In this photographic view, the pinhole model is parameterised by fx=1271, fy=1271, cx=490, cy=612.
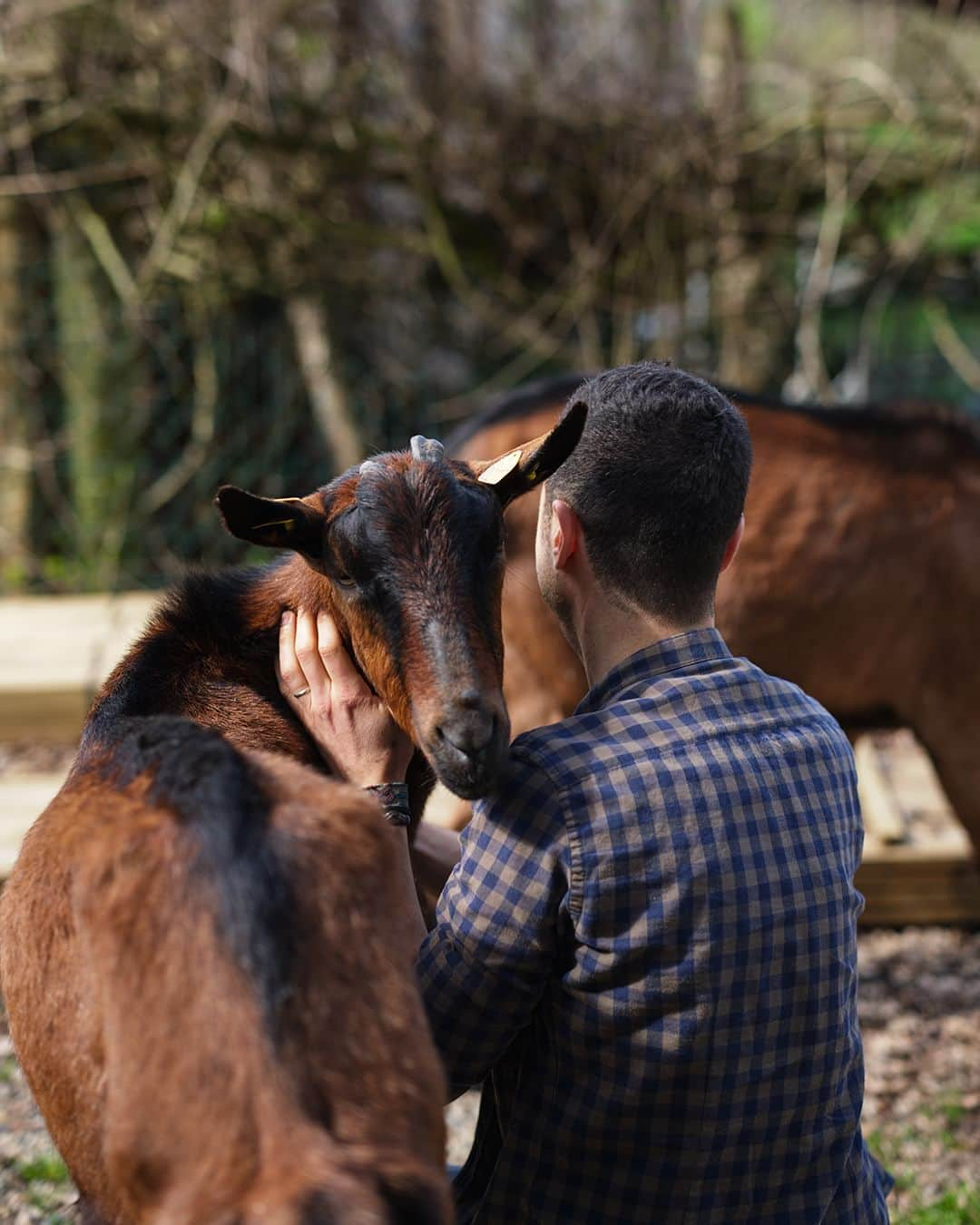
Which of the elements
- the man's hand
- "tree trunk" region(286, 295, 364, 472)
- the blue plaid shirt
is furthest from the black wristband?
"tree trunk" region(286, 295, 364, 472)

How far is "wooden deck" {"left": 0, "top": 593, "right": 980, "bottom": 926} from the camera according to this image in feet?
16.6

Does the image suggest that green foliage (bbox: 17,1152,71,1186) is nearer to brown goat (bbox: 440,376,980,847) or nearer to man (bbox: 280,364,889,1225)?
brown goat (bbox: 440,376,980,847)

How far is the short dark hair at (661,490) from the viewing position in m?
1.95

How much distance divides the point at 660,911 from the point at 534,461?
817 mm

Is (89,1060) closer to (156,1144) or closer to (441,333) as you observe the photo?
(156,1144)

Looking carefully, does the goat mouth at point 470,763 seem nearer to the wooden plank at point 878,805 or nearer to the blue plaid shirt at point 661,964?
the blue plaid shirt at point 661,964

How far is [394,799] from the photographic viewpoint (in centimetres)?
214

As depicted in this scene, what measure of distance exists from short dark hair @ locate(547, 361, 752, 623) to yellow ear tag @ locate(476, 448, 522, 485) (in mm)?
319

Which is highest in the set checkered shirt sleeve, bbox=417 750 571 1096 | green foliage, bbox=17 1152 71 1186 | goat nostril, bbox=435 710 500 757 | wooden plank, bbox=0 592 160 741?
goat nostril, bbox=435 710 500 757

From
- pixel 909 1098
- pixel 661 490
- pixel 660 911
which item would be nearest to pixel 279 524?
pixel 661 490

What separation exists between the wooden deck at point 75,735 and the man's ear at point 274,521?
2.81m

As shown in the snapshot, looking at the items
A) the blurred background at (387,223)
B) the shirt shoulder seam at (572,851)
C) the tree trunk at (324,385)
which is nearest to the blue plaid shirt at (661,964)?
the shirt shoulder seam at (572,851)

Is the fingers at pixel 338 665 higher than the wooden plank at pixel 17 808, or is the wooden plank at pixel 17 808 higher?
the fingers at pixel 338 665

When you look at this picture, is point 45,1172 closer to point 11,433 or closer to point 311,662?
point 311,662
